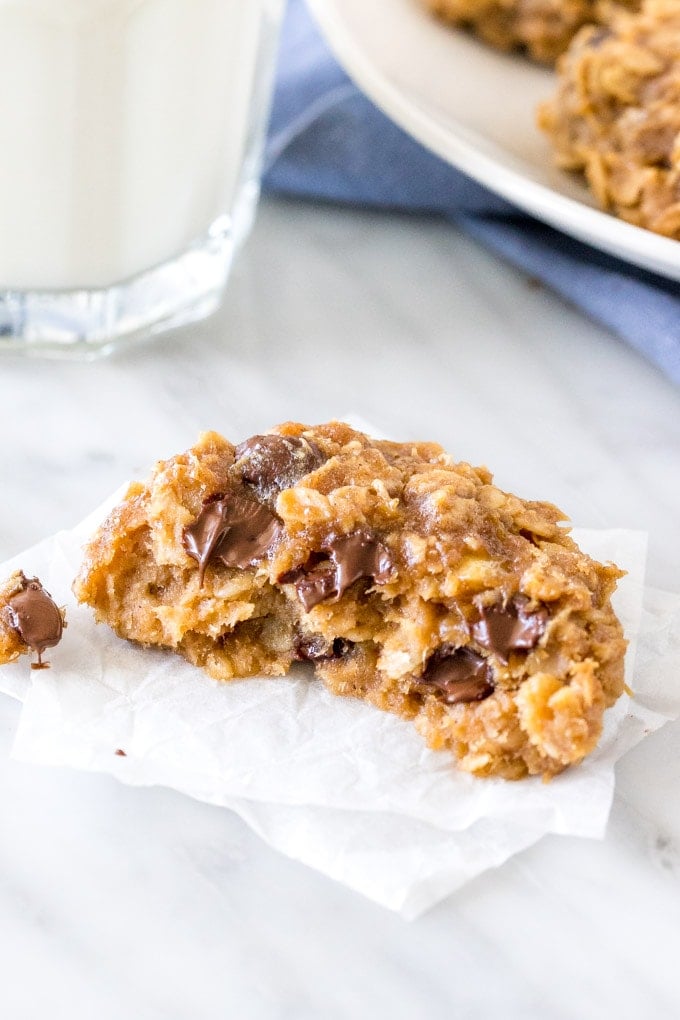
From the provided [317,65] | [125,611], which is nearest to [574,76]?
[317,65]

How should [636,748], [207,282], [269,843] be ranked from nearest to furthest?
[269,843]
[636,748]
[207,282]

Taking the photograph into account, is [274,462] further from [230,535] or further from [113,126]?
[113,126]

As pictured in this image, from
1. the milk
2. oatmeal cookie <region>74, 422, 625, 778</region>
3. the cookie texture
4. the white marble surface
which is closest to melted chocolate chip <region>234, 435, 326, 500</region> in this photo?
oatmeal cookie <region>74, 422, 625, 778</region>

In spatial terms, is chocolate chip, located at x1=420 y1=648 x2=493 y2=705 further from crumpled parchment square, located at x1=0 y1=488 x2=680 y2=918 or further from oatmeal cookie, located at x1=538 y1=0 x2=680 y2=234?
oatmeal cookie, located at x1=538 y1=0 x2=680 y2=234

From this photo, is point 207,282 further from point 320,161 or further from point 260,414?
point 320,161

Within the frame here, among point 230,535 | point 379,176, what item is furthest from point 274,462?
point 379,176


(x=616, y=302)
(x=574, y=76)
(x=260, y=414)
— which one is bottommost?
(x=260, y=414)

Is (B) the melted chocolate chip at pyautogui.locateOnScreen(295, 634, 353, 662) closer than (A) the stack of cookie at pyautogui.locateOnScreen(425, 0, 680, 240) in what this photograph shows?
Yes
